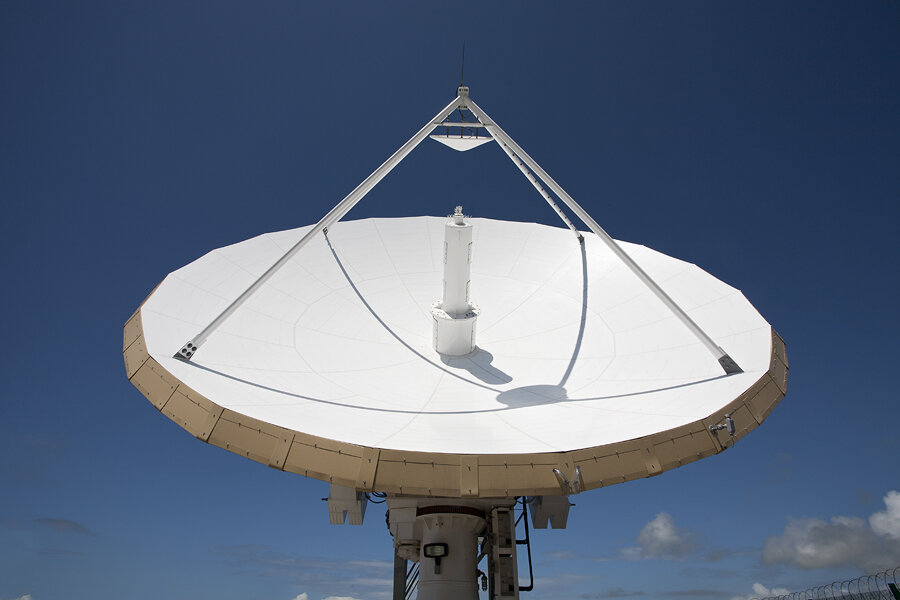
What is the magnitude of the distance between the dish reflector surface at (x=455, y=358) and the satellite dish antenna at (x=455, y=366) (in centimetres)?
7

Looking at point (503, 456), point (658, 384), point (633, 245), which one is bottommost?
point (503, 456)

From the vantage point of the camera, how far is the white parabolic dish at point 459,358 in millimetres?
12586

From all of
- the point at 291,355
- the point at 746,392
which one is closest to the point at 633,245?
the point at 746,392

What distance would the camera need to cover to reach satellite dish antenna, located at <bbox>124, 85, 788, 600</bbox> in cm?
1141

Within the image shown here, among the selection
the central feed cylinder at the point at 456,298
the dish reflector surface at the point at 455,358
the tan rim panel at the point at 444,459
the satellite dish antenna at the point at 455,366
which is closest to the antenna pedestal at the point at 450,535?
the satellite dish antenna at the point at 455,366

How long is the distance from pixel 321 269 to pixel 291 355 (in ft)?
17.8

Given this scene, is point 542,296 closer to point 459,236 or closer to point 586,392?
point 459,236

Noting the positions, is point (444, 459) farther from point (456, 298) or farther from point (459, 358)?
point (459, 358)

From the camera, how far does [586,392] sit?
16.1 meters

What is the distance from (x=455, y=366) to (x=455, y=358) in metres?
0.56

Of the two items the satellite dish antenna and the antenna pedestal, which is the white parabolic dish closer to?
the satellite dish antenna

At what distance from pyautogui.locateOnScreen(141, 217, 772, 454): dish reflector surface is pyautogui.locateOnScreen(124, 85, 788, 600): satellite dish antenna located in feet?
0.23

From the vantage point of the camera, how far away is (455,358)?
64.3 feet

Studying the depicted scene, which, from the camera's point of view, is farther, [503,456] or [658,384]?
[658,384]
